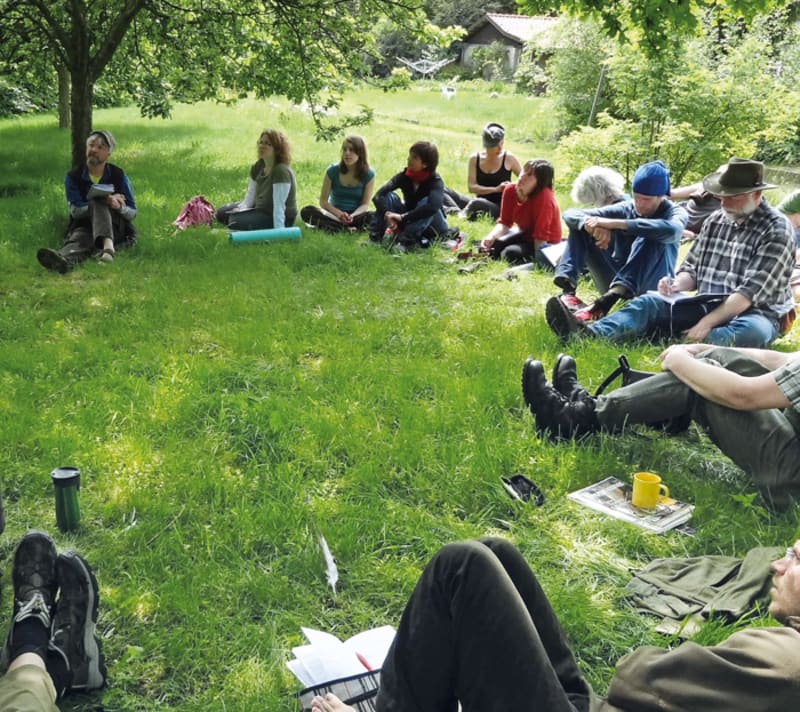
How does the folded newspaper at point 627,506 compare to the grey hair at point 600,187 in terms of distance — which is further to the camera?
the grey hair at point 600,187

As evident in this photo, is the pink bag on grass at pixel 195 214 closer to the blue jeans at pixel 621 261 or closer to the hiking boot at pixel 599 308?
the blue jeans at pixel 621 261

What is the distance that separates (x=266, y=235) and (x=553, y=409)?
199 inches

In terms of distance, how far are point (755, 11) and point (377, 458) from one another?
14.9 ft

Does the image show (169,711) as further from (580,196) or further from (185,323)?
(580,196)

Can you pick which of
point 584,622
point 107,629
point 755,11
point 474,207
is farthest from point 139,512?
point 474,207

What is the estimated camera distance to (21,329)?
5949 mm

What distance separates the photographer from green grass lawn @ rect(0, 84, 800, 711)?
3117 millimetres

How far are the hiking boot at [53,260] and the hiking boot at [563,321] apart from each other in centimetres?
436

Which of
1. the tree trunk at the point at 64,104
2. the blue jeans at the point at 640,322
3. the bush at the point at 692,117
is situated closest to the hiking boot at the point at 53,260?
the blue jeans at the point at 640,322

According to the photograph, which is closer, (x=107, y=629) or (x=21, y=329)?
(x=107, y=629)

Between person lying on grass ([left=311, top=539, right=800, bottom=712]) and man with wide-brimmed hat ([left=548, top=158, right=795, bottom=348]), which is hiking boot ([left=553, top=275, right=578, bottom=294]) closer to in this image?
man with wide-brimmed hat ([left=548, top=158, right=795, bottom=348])

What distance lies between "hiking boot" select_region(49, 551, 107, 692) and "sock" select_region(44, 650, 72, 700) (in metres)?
0.01

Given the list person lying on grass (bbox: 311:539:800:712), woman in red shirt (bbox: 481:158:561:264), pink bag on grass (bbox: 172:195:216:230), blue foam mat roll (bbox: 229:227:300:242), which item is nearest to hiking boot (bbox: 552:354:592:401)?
person lying on grass (bbox: 311:539:800:712)

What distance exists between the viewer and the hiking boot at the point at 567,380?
4543mm
